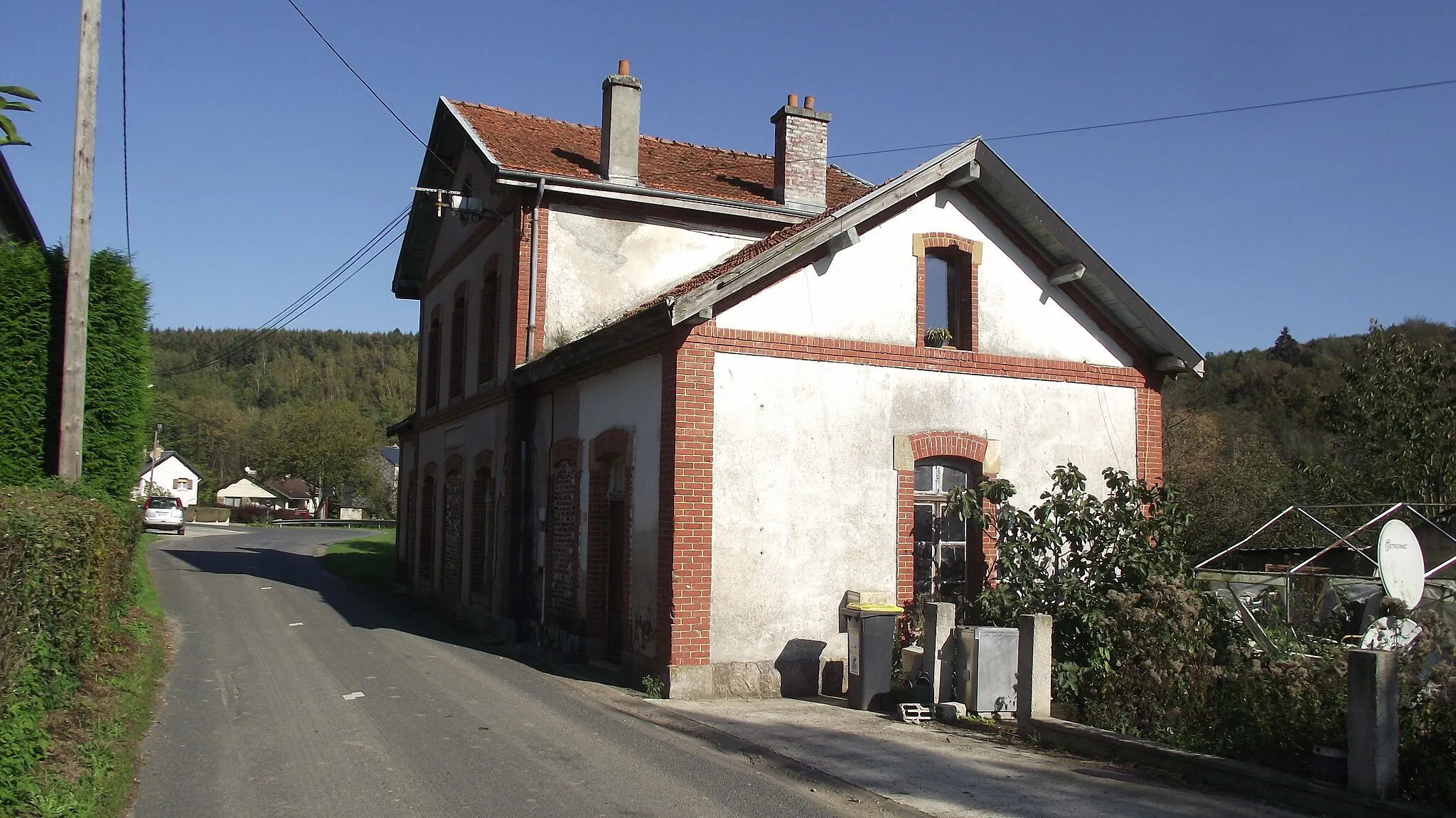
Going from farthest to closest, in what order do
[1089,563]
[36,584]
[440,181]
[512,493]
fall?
[440,181]
[512,493]
[1089,563]
[36,584]

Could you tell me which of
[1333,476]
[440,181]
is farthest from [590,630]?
[1333,476]

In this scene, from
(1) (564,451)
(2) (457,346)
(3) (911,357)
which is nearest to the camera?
(3) (911,357)

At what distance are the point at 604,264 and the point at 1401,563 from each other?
1078 centimetres

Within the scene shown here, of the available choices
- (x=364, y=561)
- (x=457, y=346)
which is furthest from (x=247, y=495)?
(x=457, y=346)

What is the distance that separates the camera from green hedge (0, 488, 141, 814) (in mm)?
6082

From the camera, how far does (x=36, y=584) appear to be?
22.6 feet

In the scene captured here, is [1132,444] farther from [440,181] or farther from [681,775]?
[440,181]

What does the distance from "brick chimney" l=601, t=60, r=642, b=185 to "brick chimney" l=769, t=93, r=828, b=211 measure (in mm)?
2368

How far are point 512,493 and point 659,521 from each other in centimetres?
495

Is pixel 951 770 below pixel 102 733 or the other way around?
below

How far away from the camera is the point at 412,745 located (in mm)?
8477

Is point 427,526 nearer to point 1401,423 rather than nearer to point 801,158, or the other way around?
point 801,158

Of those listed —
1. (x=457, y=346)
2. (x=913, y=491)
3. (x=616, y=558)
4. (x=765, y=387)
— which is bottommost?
(x=616, y=558)

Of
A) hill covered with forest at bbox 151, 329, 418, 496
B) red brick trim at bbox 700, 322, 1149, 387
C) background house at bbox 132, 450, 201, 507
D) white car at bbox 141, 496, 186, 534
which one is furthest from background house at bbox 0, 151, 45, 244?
background house at bbox 132, 450, 201, 507
